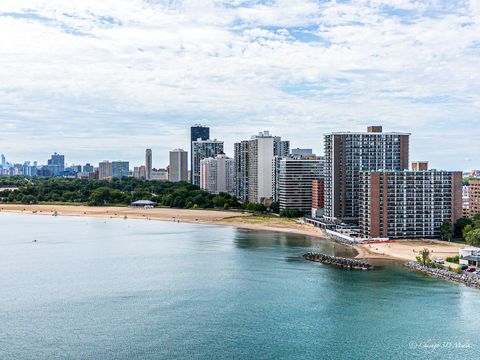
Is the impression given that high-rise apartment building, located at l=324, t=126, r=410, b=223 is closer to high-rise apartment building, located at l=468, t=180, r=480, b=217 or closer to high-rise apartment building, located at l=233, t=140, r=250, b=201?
high-rise apartment building, located at l=468, t=180, r=480, b=217

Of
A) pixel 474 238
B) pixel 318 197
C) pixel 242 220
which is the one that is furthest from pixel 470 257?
pixel 242 220

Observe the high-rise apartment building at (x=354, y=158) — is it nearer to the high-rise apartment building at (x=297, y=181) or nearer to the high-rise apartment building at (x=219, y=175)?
the high-rise apartment building at (x=297, y=181)

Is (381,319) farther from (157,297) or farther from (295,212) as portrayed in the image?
(295,212)

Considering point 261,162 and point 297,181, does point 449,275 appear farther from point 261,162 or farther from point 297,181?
point 261,162

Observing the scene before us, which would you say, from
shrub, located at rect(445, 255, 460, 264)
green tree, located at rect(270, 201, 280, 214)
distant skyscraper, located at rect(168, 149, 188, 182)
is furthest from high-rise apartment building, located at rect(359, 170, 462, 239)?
distant skyscraper, located at rect(168, 149, 188, 182)

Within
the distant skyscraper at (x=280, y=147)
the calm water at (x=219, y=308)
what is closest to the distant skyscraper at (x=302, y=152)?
the distant skyscraper at (x=280, y=147)
